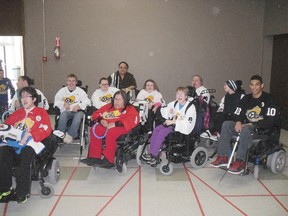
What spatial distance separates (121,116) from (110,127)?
0.92ft

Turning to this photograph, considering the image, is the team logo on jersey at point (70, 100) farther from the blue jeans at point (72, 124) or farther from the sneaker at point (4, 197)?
the sneaker at point (4, 197)

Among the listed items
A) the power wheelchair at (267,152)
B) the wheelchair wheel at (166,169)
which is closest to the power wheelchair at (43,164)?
the wheelchair wheel at (166,169)

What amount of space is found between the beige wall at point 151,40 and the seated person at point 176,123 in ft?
12.2

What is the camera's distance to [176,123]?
3.99 m

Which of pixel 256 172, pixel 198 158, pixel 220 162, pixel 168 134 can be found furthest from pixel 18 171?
pixel 256 172

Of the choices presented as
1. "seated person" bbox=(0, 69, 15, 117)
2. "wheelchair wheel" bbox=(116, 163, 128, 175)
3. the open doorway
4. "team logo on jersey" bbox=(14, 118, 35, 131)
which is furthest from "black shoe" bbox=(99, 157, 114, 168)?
the open doorway

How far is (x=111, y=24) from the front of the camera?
7559 mm

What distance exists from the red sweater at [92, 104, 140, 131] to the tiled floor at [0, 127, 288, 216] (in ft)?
2.10

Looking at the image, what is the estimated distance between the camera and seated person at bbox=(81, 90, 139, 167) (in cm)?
376

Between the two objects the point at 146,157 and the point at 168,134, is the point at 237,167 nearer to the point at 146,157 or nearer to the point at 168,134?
the point at 168,134

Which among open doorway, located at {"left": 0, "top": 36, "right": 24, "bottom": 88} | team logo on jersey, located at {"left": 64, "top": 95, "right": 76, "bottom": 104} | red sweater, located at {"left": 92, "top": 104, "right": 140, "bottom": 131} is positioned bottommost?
red sweater, located at {"left": 92, "top": 104, "right": 140, "bottom": 131}

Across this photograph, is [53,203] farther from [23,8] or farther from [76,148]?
[23,8]

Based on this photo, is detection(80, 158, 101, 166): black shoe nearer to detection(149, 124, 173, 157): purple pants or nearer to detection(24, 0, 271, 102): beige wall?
detection(149, 124, 173, 157): purple pants

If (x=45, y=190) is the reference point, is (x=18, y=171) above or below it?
above
